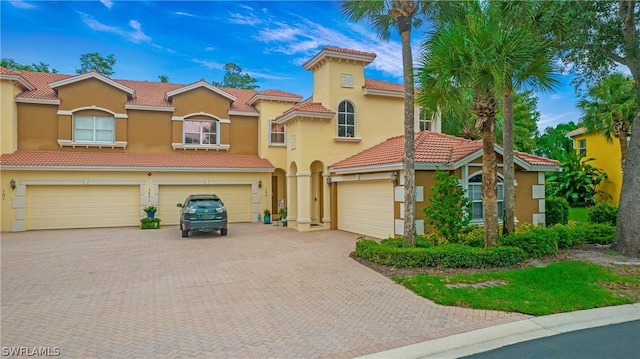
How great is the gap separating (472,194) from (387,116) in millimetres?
6905

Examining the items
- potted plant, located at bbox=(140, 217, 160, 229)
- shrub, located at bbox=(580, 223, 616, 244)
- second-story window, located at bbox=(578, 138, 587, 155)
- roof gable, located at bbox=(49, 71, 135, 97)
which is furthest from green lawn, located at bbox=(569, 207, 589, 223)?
roof gable, located at bbox=(49, 71, 135, 97)

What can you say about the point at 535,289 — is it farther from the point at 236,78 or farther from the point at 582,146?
the point at 236,78

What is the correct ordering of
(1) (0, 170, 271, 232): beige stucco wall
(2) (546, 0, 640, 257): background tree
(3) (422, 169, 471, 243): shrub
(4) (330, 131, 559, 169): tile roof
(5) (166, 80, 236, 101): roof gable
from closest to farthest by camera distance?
1. (2) (546, 0, 640, 257): background tree
2. (3) (422, 169, 471, 243): shrub
3. (4) (330, 131, 559, 169): tile roof
4. (1) (0, 170, 271, 232): beige stucco wall
5. (5) (166, 80, 236, 101): roof gable

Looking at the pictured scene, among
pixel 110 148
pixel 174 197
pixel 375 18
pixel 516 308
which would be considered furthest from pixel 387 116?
pixel 110 148

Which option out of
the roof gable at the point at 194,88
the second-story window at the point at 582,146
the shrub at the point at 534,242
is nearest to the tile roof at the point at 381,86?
the roof gable at the point at 194,88

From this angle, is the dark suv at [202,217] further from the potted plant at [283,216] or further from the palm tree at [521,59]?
the palm tree at [521,59]

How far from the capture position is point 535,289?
7535 millimetres

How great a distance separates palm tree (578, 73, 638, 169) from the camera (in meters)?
19.8

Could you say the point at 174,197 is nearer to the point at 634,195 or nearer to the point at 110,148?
the point at 110,148

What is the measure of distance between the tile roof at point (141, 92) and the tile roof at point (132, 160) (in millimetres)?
2898

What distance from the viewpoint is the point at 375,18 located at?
456 inches

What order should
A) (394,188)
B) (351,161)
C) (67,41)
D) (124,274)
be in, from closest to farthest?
(124,274), (394,188), (351,161), (67,41)

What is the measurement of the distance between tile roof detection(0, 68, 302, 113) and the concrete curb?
19085 millimetres

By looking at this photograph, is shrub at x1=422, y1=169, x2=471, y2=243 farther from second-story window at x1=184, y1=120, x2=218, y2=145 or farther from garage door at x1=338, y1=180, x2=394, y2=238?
second-story window at x1=184, y1=120, x2=218, y2=145
